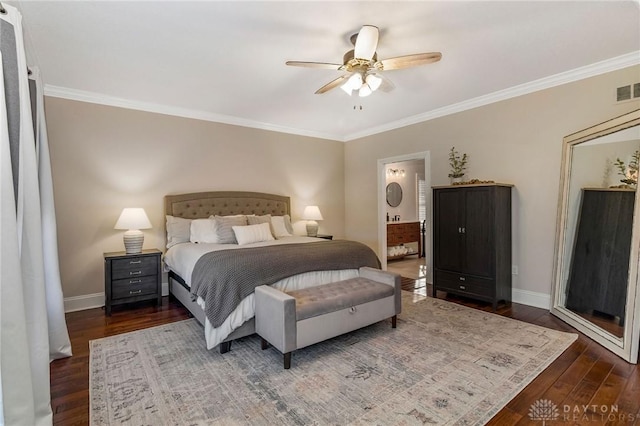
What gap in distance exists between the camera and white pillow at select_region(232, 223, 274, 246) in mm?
3957

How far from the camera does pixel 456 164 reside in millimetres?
4426

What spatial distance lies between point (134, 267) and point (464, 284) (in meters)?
4.01

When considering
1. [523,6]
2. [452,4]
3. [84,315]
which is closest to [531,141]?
[523,6]

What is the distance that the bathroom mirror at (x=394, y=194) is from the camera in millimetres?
7527

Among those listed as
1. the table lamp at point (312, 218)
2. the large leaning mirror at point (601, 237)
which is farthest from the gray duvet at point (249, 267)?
the large leaning mirror at point (601, 237)

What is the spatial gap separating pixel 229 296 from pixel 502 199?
10.7 ft

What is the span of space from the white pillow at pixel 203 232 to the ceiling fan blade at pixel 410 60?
111 inches

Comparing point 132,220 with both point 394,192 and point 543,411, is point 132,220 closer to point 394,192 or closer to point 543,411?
point 543,411

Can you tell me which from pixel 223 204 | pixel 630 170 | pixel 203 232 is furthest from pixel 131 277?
pixel 630 170

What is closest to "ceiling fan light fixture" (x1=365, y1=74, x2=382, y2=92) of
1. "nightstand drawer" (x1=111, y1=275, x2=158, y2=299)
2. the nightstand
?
the nightstand

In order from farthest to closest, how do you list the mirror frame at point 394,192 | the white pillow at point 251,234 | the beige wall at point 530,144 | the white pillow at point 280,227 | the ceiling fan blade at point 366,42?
the mirror frame at point 394,192
the white pillow at point 280,227
the white pillow at point 251,234
the beige wall at point 530,144
the ceiling fan blade at point 366,42

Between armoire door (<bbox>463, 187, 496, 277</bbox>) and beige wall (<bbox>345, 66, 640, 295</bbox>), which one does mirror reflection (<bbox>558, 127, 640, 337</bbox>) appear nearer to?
beige wall (<bbox>345, 66, 640, 295</bbox>)

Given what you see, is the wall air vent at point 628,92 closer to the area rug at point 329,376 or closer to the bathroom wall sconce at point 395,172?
the area rug at point 329,376

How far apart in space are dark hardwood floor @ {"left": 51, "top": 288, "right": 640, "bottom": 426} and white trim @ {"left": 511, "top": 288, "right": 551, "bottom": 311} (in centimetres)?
54
